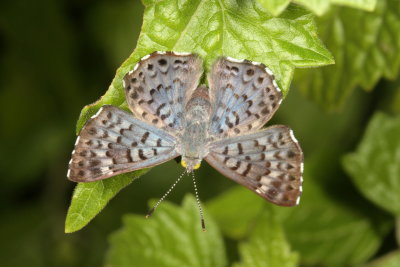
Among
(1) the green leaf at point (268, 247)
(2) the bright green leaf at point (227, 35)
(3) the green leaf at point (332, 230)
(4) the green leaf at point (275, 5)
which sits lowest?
(3) the green leaf at point (332, 230)

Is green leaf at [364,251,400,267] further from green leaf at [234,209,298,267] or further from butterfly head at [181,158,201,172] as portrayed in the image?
butterfly head at [181,158,201,172]

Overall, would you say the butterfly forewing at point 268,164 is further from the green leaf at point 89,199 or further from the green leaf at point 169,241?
the green leaf at point 169,241

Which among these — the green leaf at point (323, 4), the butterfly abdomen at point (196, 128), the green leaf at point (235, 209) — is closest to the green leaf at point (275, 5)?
the green leaf at point (323, 4)

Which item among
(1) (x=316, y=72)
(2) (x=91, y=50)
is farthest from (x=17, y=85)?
(1) (x=316, y=72)

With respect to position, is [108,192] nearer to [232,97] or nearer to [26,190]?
[232,97]

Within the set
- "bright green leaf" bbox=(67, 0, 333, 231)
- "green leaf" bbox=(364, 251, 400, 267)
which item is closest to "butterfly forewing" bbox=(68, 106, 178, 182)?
"bright green leaf" bbox=(67, 0, 333, 231)

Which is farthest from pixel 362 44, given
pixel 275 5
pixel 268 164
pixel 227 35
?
pixel 275 5
